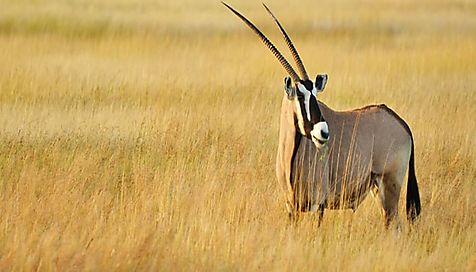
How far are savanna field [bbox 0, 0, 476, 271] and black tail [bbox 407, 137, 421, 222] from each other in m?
0.13

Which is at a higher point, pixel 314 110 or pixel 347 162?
pixel 314 110

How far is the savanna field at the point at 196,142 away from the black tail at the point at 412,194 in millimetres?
125

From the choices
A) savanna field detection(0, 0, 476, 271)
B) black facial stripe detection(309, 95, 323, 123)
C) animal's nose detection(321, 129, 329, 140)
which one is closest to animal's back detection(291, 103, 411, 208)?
savanna field detection(0, 0, 476, 271)

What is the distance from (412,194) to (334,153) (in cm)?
68

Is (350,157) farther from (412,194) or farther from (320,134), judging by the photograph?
(320,134)

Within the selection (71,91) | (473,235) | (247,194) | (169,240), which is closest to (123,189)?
(247,194)

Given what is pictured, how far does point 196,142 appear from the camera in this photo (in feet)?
30.2

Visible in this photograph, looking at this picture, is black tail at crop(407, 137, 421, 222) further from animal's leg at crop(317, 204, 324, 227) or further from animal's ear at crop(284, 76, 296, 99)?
animal's ear at crop(284, 76, 296, 99)

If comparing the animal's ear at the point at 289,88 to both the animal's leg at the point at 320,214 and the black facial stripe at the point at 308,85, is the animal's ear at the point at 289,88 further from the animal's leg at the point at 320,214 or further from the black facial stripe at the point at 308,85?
the animal's leg at the point at 320,214

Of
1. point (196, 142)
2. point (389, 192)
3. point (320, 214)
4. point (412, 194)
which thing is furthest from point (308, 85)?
point (196, 142)

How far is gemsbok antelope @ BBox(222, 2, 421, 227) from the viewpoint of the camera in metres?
6.08

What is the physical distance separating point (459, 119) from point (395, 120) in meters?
3.95

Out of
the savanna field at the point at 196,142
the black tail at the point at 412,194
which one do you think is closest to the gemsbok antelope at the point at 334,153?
the black tail at the point at 412,194

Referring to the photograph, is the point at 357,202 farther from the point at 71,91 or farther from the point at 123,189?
the point at 71,91
